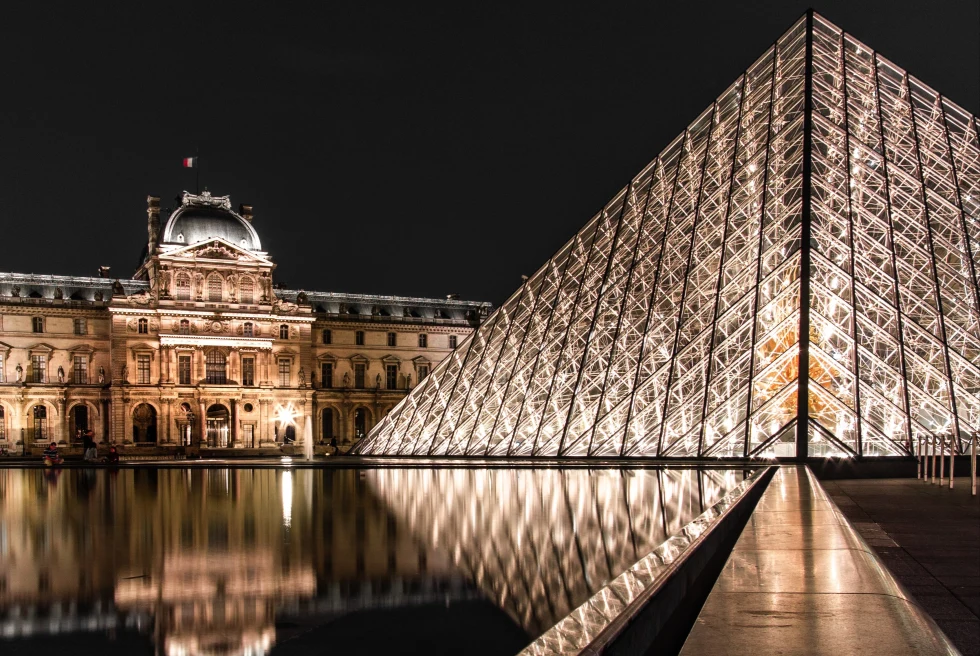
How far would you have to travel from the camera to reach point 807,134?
81.5 ft

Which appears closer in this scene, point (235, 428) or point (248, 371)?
point (235, 428)

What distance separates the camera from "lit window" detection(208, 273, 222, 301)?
61594mm

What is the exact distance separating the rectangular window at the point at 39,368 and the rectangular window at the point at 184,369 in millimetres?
7282

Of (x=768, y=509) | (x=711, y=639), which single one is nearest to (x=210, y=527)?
(x=768, y=509)

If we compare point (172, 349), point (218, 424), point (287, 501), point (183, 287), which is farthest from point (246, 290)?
point (287, 501)

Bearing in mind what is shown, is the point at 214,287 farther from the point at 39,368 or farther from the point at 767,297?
the point at 767,297

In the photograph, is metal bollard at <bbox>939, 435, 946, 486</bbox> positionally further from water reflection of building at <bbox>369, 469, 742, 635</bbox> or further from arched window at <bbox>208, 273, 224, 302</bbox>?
arched window at <bbox>208, 273, 224, 302</bbox>

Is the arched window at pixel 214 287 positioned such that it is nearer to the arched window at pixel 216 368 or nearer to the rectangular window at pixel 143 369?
the arched window at pixel 216 368

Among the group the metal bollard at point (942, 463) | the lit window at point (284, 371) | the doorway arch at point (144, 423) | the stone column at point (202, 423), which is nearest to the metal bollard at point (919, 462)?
the metal bollard at point (942, 463)

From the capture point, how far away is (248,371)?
6331 cm

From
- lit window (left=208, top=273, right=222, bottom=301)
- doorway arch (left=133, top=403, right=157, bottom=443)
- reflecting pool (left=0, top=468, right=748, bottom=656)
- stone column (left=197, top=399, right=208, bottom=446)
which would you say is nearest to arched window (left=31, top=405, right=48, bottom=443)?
doorway arch (left=133, top=403, right=157, bottom=443)

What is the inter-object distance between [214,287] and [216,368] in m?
4.78

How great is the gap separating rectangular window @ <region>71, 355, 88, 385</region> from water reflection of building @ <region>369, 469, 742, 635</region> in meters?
45.4

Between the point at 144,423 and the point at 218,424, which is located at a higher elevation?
the point at 144,423
